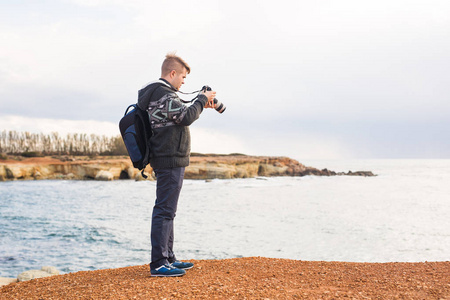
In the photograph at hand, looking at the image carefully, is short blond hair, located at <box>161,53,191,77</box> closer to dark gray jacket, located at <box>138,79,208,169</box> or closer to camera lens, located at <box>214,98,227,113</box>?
dark gray jacket, located at <box>138,79,208,169</box>

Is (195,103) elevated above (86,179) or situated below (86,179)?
above

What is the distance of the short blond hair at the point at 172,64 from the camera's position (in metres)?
3.42

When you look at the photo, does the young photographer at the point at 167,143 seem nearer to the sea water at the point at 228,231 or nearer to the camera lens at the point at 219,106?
the camera lens at the point at 219,106

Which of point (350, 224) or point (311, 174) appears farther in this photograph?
point (311, 174)

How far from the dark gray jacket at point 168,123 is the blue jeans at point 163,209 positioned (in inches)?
3.9

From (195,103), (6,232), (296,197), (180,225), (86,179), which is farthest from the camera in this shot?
(86,179)

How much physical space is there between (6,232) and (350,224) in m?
11.1

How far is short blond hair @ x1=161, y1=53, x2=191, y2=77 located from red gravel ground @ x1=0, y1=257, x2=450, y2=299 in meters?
2.04

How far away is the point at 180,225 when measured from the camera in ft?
37.2

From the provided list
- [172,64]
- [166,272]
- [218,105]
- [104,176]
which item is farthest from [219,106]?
[104,176]

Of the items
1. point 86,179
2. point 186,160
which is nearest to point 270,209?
point 186,160

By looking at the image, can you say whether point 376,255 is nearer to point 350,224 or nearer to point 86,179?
point 350,224

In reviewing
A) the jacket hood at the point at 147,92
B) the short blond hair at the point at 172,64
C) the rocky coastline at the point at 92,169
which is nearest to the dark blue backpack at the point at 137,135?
the jacket hood at the point at 147,92

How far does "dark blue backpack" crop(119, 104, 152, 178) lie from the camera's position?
3254 millimetres
